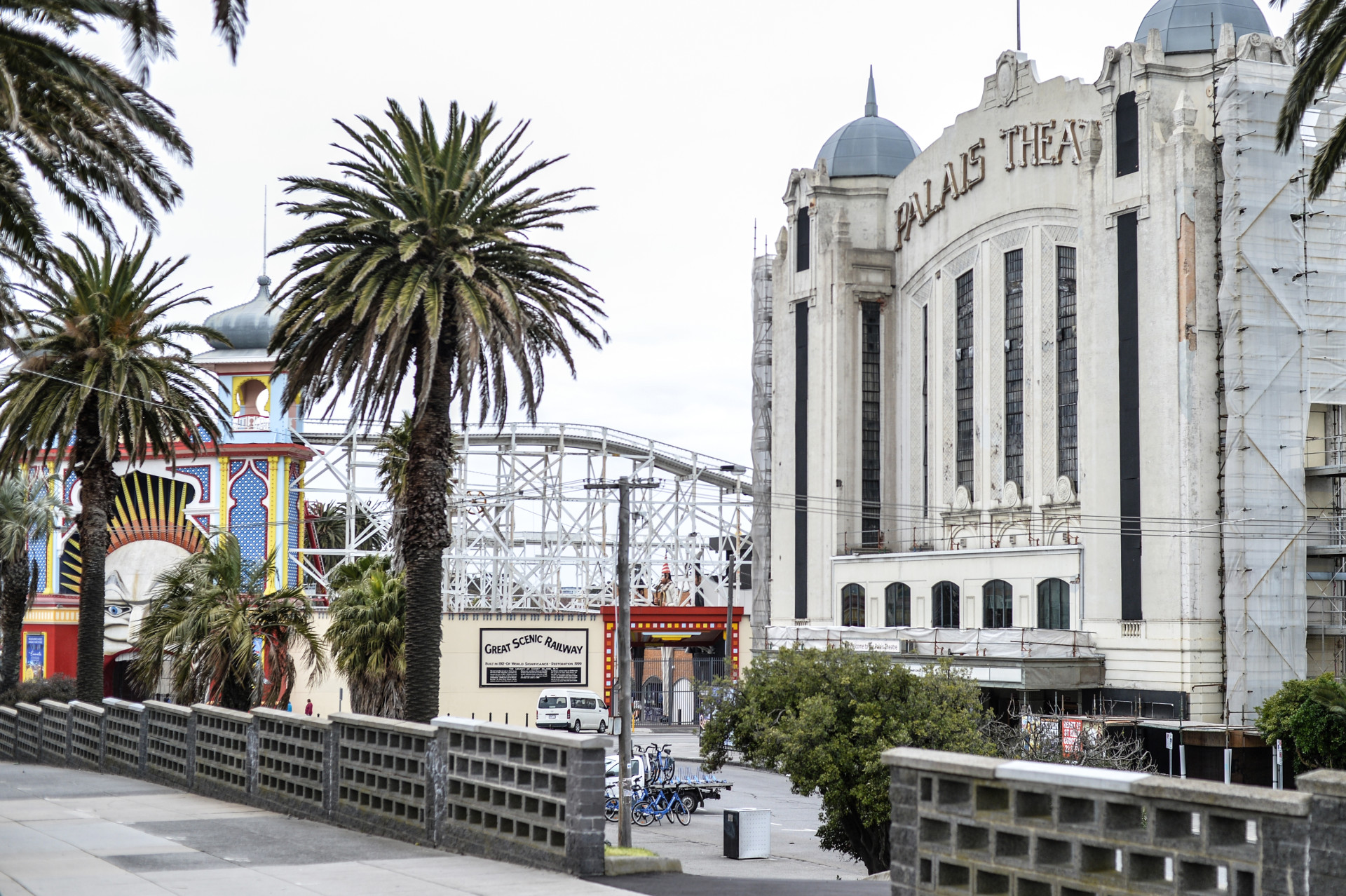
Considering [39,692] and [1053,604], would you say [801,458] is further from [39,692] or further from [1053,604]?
[39,692]

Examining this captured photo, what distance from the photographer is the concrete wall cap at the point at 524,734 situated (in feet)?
47.3

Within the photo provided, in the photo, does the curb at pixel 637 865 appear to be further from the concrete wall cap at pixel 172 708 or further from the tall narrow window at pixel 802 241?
the tall narrow window at pixel 802 241

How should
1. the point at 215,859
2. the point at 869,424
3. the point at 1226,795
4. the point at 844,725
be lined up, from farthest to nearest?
1. the point at 869,424
2. the point at 844,725
3. the point at 215,859
4. the point at 1226,795

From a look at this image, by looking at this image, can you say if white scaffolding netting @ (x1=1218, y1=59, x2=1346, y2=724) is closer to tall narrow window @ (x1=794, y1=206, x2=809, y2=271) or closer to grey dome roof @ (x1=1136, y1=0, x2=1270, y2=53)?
grey dome roof @ (x1=1136, y1=0, x2=1270, y2=53)

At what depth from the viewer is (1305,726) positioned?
4159 centimetres

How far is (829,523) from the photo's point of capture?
67.4m

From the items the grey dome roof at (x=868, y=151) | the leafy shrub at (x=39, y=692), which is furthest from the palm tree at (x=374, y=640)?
the grey dome roof at (x=868, y=151)

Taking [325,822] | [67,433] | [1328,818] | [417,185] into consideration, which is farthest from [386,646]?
[1328,818]

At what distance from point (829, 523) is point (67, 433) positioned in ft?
130

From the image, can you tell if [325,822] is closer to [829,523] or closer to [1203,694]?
[1203,694]

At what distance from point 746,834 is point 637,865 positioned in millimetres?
18704

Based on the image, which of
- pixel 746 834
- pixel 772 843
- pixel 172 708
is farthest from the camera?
pixel 772 843

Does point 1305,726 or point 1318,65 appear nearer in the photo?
point 1318,65

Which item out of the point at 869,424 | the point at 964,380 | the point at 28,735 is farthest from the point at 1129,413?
the point at 28,735
